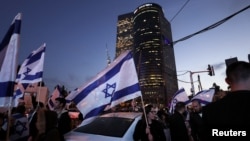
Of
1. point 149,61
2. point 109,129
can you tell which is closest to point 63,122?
point 109,129

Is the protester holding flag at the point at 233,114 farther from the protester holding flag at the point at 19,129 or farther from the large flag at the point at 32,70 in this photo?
the large flag at the point at 32,70

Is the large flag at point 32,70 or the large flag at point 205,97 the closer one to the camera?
the large flag at point 32,70

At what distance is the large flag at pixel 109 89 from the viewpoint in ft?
15.3

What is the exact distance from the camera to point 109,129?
16.0 ft

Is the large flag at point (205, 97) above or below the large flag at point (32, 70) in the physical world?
below

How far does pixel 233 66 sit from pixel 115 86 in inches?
116

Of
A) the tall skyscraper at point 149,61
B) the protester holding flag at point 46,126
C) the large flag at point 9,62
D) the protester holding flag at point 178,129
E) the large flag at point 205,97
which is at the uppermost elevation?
the tall skyscraper at point 149,61

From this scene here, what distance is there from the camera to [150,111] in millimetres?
5371

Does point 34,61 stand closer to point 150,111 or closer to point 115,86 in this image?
point 115,86

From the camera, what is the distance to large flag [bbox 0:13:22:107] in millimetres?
4047

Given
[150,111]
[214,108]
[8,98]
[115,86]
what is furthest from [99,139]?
[214,108]

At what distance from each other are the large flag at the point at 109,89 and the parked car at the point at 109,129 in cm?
51

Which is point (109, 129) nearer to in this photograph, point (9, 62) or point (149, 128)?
point (149, 128)

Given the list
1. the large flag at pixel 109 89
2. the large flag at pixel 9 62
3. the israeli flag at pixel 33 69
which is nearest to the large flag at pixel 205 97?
the large flag at pixel 109 89
